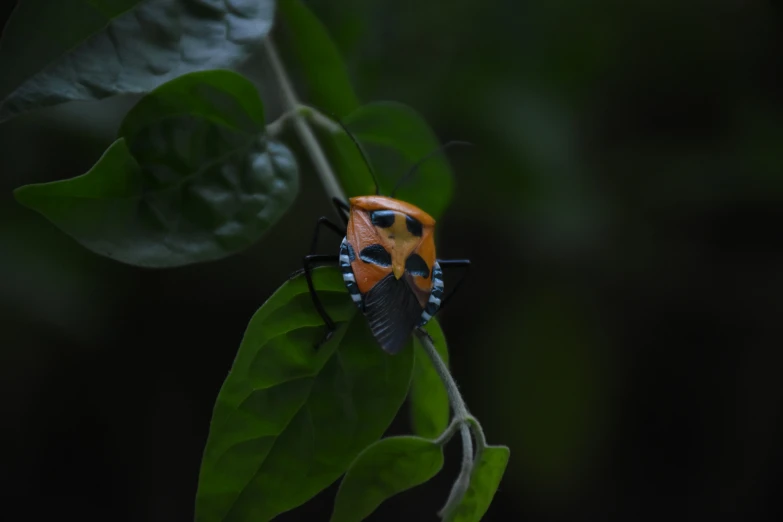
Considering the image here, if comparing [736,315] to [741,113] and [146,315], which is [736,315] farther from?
[146,315]

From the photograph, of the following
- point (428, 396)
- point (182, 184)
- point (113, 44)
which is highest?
point (113, 44)

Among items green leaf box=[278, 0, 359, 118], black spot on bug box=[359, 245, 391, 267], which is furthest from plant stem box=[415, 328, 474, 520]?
green leaf box=[278, 0, 359, 118]

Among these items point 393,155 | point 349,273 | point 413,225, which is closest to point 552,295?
point 393,155

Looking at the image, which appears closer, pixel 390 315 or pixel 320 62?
pixel 390 315

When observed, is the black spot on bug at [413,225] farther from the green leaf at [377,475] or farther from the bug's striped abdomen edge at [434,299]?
the green leaf at [377,475]

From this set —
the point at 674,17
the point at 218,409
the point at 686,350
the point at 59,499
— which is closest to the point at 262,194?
the point at 218,409

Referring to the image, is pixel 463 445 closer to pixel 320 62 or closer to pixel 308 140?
pixel 308 140

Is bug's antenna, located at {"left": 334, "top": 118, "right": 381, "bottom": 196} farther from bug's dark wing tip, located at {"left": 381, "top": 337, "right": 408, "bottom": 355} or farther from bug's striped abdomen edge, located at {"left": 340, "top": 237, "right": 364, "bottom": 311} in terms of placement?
bug's dark wing tip, located at {"left": 381, "top": 337, "right": 408, "bottom": 355}
